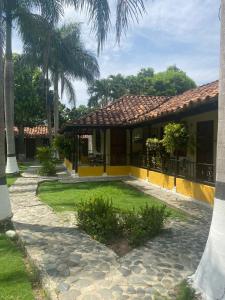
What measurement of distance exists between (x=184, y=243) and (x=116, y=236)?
52.4 inches

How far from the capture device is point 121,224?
6.80 meters

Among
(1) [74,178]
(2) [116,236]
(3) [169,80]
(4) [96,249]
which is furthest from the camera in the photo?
(3) [169,80]

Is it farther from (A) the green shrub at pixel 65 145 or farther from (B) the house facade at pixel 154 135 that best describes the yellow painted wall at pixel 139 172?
(A) the green shrub at pixel 65 145

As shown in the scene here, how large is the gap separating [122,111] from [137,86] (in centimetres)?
2396

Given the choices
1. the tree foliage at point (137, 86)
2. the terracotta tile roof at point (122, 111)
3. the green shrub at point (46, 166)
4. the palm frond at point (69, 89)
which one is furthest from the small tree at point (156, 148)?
the tree foliage at point (137, 86)

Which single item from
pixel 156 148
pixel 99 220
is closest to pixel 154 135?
pixel 156 148

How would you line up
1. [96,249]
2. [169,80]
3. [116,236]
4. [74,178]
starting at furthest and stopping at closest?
1. [169,80]
2. [74,178]
3. [116,236]
4. [96,249]

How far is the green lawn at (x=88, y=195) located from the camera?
32.0 feet

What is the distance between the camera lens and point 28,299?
4336 millimetres

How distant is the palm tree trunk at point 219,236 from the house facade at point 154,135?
4.16 meters

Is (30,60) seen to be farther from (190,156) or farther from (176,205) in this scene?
(176,205)

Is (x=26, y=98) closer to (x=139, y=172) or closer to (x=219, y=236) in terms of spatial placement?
(x=139, y=172)

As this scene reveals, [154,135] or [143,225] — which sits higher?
[154,135]

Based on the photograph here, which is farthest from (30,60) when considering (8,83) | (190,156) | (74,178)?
(190,156)
